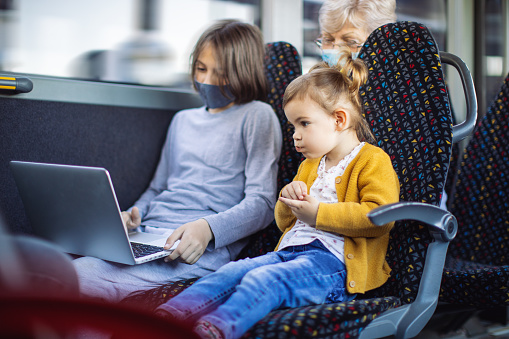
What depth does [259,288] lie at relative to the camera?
0.93 meters

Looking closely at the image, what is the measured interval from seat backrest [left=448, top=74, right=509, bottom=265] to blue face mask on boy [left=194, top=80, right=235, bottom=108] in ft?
3.03

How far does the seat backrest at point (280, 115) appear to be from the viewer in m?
1.46

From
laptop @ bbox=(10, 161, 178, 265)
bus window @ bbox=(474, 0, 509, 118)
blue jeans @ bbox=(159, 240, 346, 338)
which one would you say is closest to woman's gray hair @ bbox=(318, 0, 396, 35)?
blue jeans @ bbox=(159, 240, 346, 338)

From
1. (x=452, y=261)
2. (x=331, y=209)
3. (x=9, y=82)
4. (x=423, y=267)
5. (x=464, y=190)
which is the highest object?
(x=9, y=82)

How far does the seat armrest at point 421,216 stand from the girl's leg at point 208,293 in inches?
11.6

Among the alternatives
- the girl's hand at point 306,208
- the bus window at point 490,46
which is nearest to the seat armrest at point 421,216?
the girl's hand at point 306,208

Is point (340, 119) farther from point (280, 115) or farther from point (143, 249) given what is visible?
point (143, 249)

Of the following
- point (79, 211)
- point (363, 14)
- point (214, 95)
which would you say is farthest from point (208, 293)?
point (363, 14)

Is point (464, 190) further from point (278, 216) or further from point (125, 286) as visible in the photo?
point (125, 286)

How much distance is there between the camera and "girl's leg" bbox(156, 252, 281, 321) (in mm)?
919

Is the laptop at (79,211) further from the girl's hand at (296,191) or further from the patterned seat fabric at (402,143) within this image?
the girl's hand at (296,191)

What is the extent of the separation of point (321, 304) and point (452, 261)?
94cm

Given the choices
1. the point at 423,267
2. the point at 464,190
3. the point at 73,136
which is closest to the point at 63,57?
the point at 73,136

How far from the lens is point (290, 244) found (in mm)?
1132
